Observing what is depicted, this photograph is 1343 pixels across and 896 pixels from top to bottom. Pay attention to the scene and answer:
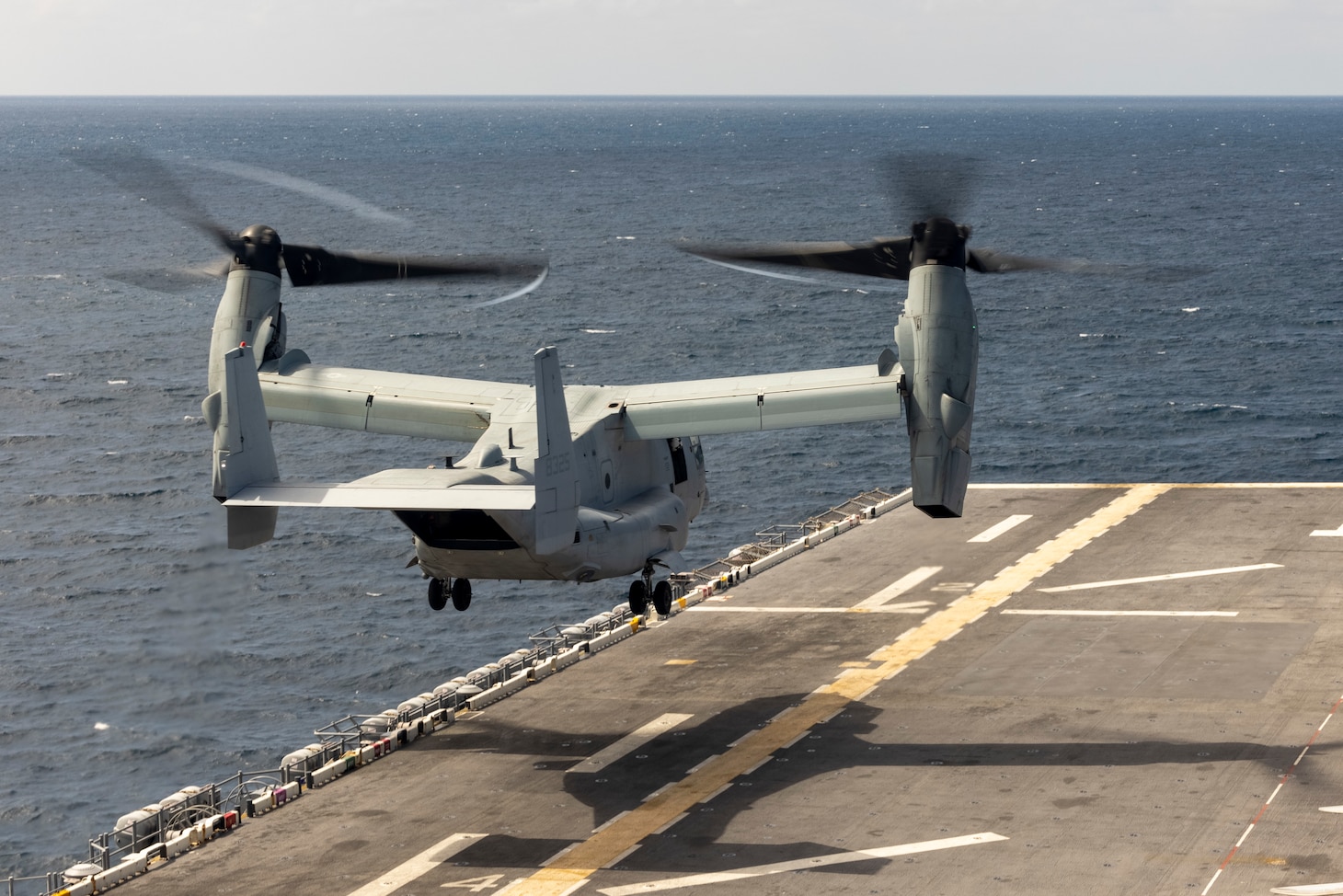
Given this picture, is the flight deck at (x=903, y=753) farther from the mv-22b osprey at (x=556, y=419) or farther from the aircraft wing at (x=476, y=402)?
the aircraft wing at (x=476, y=402)

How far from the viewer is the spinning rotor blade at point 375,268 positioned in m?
39.2

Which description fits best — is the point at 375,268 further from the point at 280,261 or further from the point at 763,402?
the point at 763,402

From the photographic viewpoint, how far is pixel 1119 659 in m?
53.9

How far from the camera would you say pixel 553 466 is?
36.8 m

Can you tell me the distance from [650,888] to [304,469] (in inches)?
2553

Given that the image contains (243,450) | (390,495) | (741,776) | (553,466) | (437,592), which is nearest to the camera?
(390,495)

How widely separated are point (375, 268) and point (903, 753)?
1990 cm

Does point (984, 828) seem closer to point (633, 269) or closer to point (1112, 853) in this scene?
point (1112, 853)

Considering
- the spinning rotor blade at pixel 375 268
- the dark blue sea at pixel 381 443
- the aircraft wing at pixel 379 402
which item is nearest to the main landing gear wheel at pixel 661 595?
the aircraft wing at pixel 379 402

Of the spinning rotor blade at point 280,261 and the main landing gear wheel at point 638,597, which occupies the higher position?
the spinning rotor blade at point 280,261

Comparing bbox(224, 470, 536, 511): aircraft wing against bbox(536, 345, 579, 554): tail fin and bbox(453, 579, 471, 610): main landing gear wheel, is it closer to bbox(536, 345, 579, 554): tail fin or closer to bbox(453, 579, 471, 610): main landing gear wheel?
bbox(536, 345, 579, 554): tail fin

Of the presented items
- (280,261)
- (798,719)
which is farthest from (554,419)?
(798,719)

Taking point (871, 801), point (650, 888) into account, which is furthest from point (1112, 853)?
point (650, 888)

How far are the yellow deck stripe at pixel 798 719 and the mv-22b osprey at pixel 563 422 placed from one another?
201 inches
